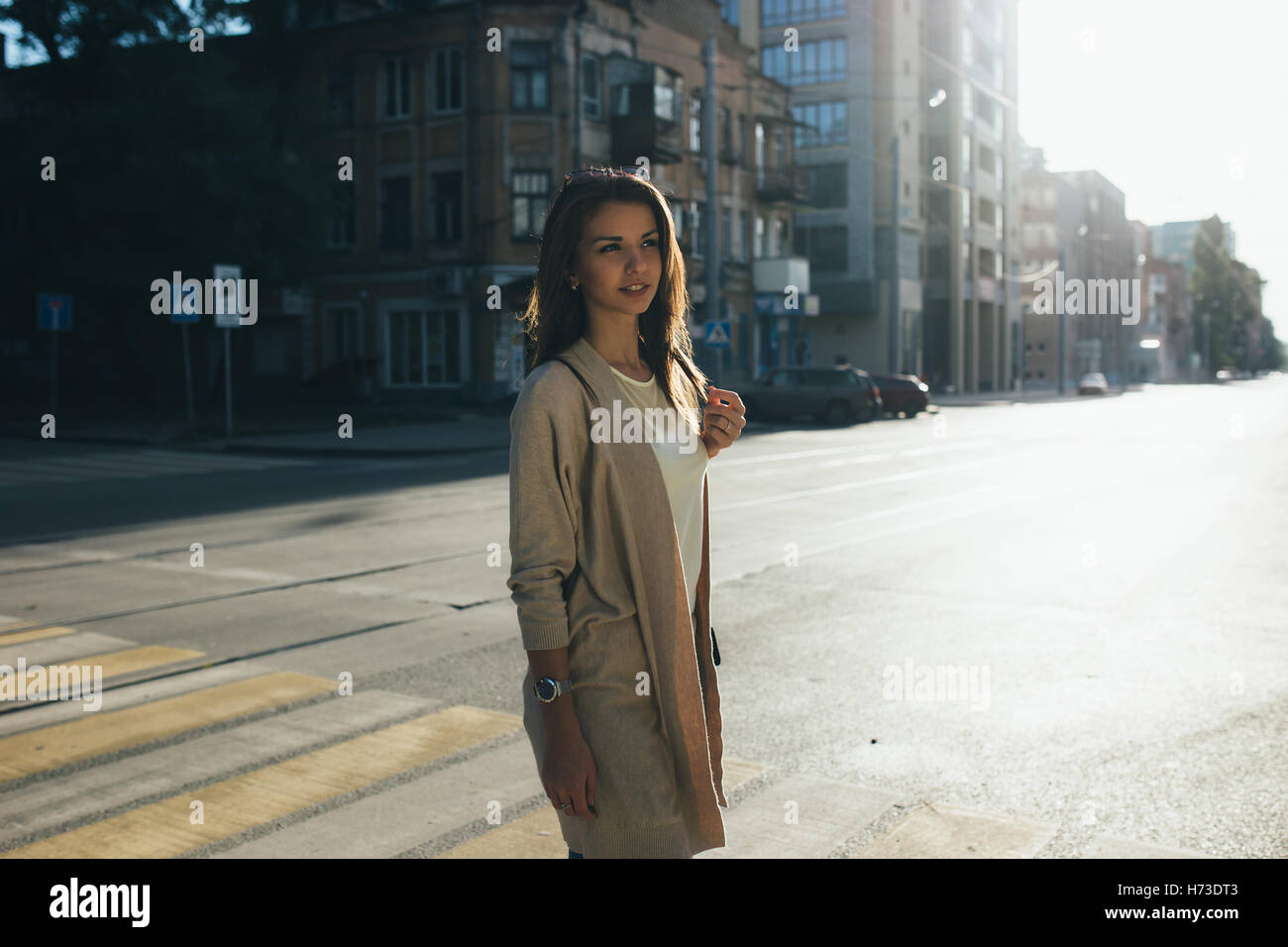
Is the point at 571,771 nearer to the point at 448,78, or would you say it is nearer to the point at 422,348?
the point at 422,348

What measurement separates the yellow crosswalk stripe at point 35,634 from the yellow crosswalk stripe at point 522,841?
13.7ft

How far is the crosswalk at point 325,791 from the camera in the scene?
407 cm

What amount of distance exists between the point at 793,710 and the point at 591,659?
351 cm

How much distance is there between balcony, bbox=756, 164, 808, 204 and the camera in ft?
152

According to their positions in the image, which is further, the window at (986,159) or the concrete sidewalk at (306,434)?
the window at (986,159)

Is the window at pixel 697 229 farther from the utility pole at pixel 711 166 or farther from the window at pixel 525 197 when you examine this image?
the utility pole at pixel 711 166

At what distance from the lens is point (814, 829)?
13.8 ft

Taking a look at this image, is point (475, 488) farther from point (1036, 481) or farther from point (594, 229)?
point (594, 229)

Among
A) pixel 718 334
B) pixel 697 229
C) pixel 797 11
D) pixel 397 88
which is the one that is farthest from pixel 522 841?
pixel 797 11

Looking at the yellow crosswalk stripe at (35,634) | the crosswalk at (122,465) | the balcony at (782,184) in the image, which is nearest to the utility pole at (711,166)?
the crosswalk at (122,465)

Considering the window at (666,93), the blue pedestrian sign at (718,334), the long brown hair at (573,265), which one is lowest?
the long brown hair at (573,265)

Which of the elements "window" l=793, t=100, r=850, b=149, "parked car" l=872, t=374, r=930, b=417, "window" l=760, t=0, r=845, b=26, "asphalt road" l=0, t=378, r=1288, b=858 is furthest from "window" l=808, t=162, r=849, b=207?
"asphalt road" l=0, t=378, r=1288, b=858

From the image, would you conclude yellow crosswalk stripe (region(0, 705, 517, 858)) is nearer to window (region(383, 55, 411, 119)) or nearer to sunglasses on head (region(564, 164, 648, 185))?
sunglasses on head (region(564, 164, 648, 185))

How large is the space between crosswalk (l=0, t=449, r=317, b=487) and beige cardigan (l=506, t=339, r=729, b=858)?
51.9 feet
